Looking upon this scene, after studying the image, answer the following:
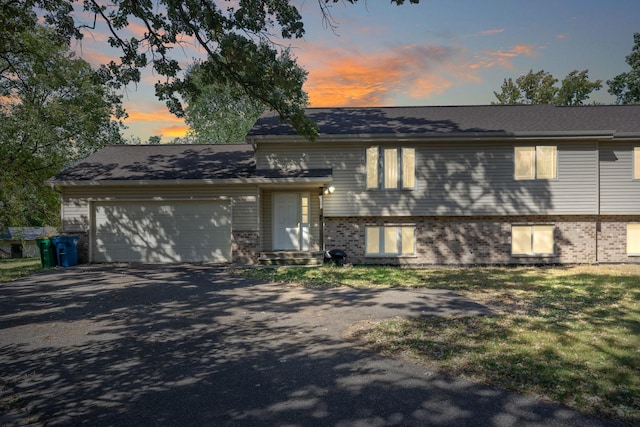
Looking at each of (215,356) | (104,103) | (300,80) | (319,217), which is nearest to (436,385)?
(215,356)

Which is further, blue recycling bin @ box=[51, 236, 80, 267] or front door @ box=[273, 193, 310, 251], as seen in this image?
front door @ box=[273, 193, 310, 251]

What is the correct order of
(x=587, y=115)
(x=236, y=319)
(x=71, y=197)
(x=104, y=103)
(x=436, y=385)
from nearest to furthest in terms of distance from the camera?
(x=436, y=385) < (x=236, y=319) < (x=71, y=197) < (x=587, y=115) < (x=104, y=103)

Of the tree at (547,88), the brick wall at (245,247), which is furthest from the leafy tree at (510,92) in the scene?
the brick wall at (245,247)

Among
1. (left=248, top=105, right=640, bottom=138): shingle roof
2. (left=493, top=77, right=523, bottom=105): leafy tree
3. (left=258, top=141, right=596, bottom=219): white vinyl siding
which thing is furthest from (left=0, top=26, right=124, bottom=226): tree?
(left=493, top=77, right=523, bottom=105): leafy tree

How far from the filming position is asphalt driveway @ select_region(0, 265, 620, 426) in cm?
407

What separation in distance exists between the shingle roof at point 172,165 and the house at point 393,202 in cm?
17

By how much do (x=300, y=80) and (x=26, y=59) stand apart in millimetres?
17167

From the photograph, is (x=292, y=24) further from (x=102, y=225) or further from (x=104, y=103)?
(x=104, y=103)

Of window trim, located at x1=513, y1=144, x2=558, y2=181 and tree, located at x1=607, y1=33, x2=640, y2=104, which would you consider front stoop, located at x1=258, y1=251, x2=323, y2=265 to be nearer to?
window trim, located at x1=513, y1=144, x2=558, y2=181

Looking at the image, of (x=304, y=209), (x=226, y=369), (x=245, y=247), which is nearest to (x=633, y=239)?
(x=304, y=209)

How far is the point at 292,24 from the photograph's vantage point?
827 cm

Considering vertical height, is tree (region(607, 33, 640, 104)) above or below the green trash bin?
above

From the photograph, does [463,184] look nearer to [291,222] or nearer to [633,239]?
[291,222]

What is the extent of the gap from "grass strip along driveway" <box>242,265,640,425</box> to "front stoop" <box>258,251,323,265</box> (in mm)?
2990
